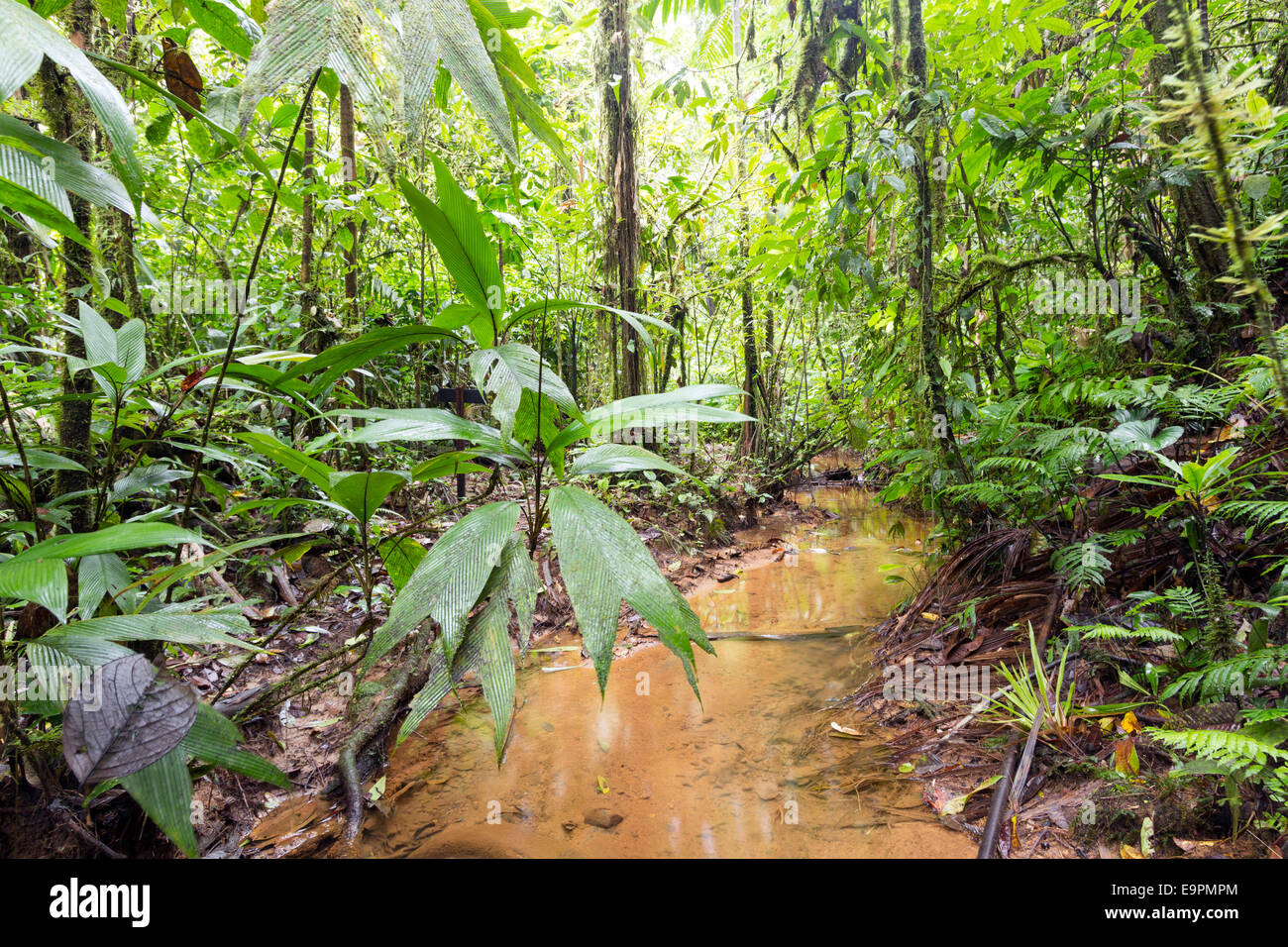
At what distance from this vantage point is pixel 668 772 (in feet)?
5.44

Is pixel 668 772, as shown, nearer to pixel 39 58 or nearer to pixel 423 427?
pixel 423 427

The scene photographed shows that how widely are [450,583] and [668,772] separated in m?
1.15

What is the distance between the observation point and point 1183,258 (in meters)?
2.23

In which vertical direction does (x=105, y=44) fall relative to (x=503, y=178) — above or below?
below

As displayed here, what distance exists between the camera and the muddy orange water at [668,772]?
139 cm

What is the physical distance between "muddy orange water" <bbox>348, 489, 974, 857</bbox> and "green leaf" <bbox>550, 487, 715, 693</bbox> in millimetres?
326

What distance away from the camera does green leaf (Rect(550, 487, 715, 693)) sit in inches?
30.3

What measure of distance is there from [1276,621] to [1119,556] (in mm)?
406

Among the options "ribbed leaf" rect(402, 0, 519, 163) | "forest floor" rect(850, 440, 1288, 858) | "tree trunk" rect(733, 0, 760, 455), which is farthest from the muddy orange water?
"tree trunk" rect(733, 0, 760, 455)

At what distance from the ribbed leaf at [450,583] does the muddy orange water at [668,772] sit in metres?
0.27

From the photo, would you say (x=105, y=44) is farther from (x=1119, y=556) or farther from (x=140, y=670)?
(x=1119, y=556)

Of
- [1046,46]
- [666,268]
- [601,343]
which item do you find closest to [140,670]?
[601,343]

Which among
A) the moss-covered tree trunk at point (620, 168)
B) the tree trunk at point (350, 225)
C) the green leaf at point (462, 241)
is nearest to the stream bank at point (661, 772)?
the green leaf at point (462, 241)

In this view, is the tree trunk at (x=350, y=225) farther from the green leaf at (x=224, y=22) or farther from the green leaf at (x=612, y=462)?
the green leaf at (x=612, y=462)
